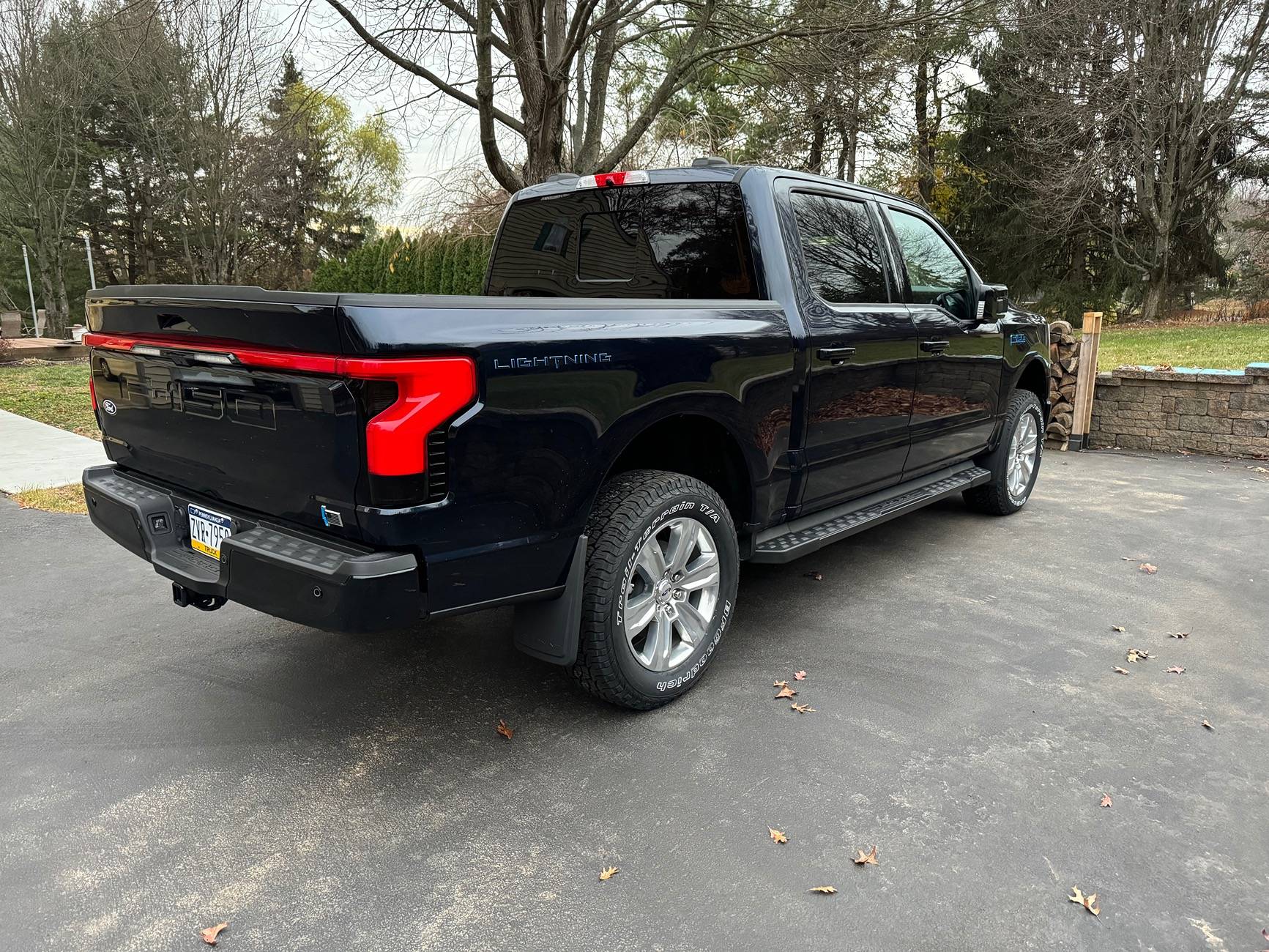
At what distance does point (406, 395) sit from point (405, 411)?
0.04 meters

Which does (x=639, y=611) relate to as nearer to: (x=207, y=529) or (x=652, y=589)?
(x=652, y=589)

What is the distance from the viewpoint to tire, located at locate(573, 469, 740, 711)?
293cm

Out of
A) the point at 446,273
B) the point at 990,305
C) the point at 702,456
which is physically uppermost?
the point at 446,273

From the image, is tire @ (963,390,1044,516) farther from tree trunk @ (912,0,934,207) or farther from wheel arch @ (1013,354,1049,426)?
tree trunk @ (912,0,934,207)

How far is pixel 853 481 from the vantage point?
168 inches

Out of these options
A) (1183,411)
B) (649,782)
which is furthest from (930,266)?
(1183,411)

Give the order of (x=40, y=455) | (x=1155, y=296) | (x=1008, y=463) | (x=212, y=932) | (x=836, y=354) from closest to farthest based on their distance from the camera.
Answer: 1. (x=212, y=932)
2. (x=836, y=354)
3. (x=1008, y=463)
4. (x=40, y=455)
5. (x=1155, y=296)

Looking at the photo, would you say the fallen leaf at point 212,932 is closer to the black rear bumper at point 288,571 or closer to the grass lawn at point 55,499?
the black rear bumper at point 288,571

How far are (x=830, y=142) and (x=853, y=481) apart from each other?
879 inches

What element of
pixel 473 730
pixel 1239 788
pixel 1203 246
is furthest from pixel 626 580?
pixel 1203 246

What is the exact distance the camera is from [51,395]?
1130cm

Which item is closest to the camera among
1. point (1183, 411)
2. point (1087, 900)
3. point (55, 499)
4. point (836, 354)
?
point (1087, 900)

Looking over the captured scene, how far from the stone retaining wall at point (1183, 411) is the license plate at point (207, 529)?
8466 millimetres

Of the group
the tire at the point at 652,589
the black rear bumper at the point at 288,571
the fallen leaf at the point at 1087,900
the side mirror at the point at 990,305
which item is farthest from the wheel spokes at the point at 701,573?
the side mirror at the point at 990,305
